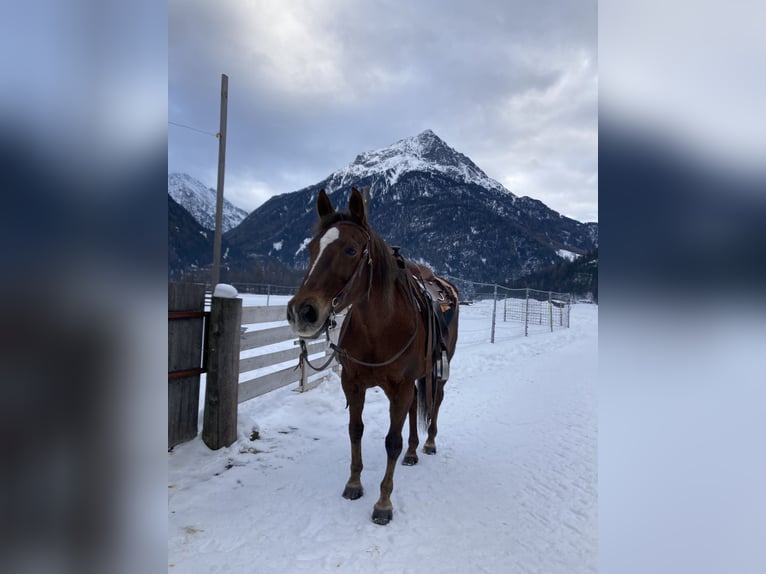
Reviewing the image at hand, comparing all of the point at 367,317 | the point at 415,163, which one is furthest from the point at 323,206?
the point at 415,163

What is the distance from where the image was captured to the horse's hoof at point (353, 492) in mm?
2602

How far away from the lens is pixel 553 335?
40.8ft

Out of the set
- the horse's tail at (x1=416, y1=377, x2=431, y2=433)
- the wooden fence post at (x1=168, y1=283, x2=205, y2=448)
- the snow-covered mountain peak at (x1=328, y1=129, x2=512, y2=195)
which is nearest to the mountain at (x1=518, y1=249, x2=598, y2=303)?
the horse's tail at (x1=416, y1=377, x2=431, y2=433)

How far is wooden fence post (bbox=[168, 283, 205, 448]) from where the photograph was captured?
2.99 meters

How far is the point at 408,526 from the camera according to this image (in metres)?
2.31
